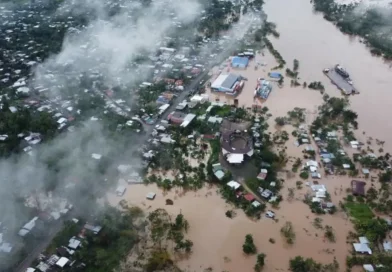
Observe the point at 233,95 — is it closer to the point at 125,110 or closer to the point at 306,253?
the point at 125,110

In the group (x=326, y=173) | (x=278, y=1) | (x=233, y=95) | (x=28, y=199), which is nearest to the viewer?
(x=28, y=199)

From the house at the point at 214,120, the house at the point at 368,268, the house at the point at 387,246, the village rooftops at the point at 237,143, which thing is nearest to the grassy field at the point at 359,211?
the house at the point at 387,246

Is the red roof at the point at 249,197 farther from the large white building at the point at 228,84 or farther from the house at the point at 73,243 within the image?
the large white building at the point at 228,84

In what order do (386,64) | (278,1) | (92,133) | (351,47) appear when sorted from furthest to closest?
(278,1) < (351,47) < (386,64) < (92,133)

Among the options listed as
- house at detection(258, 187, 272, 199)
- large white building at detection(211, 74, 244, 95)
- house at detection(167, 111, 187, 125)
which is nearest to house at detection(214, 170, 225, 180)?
house at detection(258, 187, 272, 199)

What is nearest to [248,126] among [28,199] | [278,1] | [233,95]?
[233,95]

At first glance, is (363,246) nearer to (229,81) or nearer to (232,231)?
(232,231)

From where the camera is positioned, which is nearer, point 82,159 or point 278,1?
point 82,159
